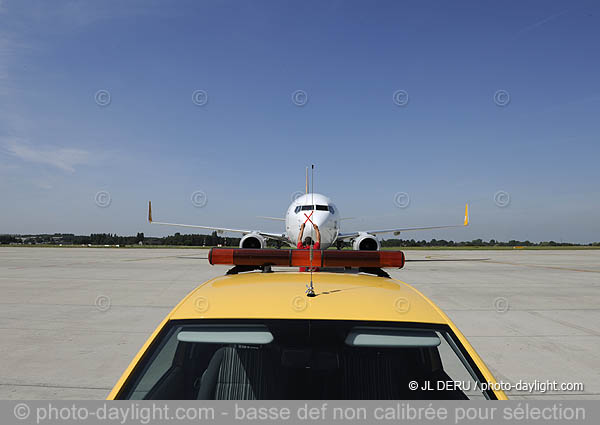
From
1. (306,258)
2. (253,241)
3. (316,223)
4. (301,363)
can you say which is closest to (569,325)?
(306,258)

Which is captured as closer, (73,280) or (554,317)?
(554,317)

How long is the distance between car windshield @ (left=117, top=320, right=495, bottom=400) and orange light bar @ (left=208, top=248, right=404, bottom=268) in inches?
25.6

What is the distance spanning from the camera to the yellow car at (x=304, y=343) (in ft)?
6.73

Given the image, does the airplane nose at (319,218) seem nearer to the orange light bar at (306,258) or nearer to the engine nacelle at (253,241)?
the engine nacelle at (253,241)

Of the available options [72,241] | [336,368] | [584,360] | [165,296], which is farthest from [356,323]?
[72,241]

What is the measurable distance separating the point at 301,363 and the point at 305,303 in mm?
435

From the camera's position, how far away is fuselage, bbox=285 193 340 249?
20.2m

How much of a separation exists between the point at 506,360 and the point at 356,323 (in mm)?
4951

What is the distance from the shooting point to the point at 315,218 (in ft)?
66.1

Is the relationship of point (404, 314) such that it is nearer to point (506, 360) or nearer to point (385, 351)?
point (385, 351)

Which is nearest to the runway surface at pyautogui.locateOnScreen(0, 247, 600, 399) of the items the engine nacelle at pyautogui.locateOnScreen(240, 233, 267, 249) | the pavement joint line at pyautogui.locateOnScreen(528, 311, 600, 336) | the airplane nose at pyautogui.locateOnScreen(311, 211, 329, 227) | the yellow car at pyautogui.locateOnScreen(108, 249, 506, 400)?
the pavement joint line at pyautogui.locateOnScreen(528, 311, 600, 336)
